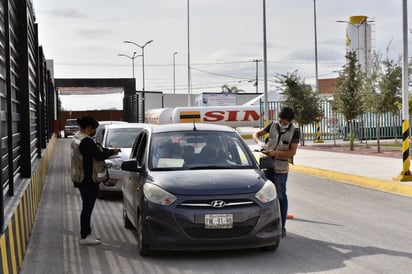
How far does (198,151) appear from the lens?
879 cm

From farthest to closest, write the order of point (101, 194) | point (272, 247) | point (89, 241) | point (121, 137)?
point (121, 137), point (101, 194), point (89, 241), point (272, 247)

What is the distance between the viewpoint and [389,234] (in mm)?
9531

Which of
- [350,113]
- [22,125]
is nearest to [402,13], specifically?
[22,125]

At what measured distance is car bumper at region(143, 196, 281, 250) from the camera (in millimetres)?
7469

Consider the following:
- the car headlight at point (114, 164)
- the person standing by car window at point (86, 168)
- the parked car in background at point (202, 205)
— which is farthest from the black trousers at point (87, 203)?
the car headlight at point (114, 164)

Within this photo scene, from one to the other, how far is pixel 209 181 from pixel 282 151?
6.29 ft

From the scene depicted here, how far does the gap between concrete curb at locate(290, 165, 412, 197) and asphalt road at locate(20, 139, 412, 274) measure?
161cm

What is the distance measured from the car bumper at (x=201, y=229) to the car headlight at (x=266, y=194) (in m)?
0.08

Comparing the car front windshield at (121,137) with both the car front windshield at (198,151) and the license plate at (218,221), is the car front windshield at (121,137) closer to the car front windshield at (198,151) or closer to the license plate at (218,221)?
the car front windshield at (198,151)

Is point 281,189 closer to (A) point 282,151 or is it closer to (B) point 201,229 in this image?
(A) point 282,151

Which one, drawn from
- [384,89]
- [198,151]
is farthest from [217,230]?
[384,89]

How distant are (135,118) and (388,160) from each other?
75.3 ft

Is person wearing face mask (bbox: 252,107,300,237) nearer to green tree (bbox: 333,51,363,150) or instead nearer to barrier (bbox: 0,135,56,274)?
barrier (bbox: 0,135,56,274)

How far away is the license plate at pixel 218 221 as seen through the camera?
7.46m
